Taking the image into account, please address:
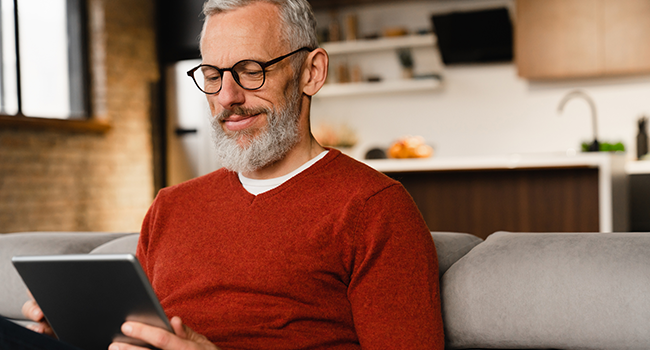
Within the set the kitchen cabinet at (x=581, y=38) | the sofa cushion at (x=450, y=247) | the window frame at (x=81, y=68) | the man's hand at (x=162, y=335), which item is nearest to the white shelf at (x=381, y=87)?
the kitchen cabinet at (x=581, y=38)

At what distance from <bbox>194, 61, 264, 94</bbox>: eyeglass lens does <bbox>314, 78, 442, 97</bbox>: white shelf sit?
4.00 metres

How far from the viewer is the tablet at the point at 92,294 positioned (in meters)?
0.78

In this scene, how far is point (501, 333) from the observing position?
3.38 feet

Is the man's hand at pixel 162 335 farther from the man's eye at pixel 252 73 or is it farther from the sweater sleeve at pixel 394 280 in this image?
the man's eye at pixel 252 73

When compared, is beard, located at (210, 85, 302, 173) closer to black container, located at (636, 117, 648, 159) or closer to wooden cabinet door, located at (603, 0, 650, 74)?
wooden cabinet door, located at (603, 0, 650, 74)

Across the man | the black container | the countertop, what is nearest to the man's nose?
the man

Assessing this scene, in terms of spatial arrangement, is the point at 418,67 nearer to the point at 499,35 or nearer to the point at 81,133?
the point at 499,35

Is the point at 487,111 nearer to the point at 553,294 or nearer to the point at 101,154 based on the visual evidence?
the point at 101,154

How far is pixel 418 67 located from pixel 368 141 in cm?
81

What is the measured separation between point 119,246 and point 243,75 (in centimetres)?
66

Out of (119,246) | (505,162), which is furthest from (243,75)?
(505,162)

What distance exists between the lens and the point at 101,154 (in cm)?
474

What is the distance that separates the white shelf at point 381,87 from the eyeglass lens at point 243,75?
4.00m

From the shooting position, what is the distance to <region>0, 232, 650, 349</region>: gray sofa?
95 centimetres
